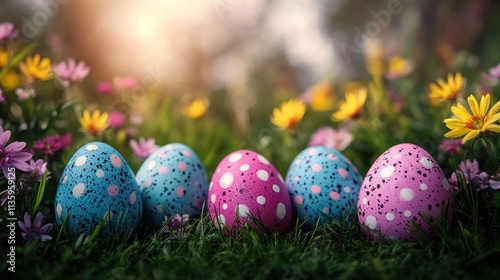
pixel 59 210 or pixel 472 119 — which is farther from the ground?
pixel 472 119

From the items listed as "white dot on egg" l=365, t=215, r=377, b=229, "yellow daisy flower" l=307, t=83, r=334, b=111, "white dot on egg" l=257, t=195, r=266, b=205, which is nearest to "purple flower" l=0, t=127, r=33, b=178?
"white dot on egg" l=257, t=195, r=266, b=205

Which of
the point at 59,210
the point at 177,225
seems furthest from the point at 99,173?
the point at 177,225

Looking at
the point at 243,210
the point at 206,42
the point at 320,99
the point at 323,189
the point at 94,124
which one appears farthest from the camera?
the point at 206,42

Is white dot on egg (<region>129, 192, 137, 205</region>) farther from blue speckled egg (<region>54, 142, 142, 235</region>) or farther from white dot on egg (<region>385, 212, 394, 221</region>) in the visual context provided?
white dot on egg (<region>385, 212, 394, 221</region>)

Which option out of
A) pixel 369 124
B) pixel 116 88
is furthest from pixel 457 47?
pixel 116 88

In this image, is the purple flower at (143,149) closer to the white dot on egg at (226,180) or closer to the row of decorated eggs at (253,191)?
the row of decorated eggs at (253,191)

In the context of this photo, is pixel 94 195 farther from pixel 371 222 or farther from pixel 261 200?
pixel 371 222

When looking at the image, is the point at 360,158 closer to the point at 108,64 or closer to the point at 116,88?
the point at 116,88
